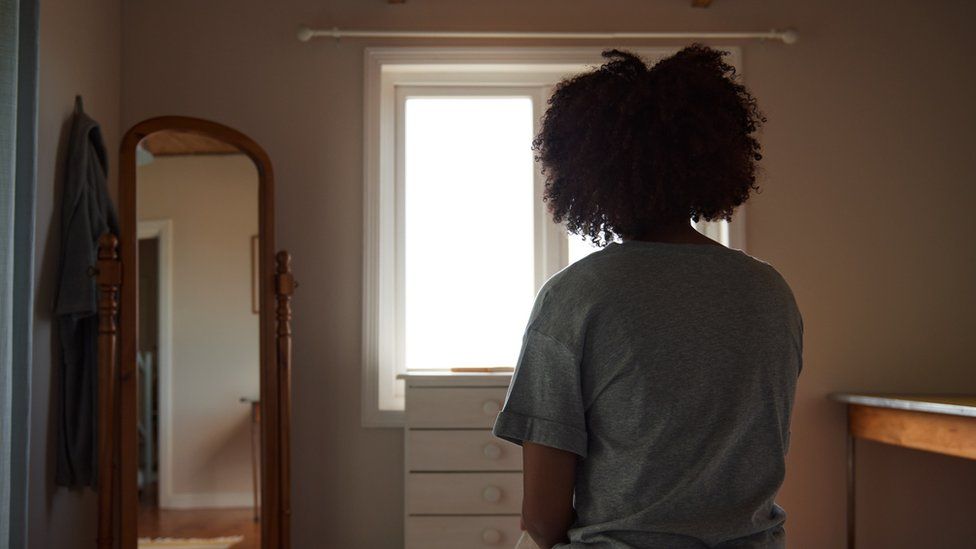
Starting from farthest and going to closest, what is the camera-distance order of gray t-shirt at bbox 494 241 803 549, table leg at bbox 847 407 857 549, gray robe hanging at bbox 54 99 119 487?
table leg at bbox 847 407 857 549 < gray robe hanging at bbox 54 99 119 487 < gray t-shirt at bbox 494 241 803 549

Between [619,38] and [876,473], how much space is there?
1.83 meters

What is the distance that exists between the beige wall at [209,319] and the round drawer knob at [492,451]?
751 millimetres

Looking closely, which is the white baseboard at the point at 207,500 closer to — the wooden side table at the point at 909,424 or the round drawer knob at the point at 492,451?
the round drawer knob at the point at 492,451

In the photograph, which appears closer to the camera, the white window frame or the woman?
the woman

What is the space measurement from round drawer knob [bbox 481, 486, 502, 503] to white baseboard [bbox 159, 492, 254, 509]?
0.73m

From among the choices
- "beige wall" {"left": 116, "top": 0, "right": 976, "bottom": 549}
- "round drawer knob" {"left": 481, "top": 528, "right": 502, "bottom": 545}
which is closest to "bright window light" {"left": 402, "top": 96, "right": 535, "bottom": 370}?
"beige wall" {"left": 116, "top": 0, "right": 976, "bottom": 549}

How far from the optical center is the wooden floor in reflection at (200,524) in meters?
2.67

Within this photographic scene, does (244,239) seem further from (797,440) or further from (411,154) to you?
(797,440)

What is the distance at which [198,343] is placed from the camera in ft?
9.06

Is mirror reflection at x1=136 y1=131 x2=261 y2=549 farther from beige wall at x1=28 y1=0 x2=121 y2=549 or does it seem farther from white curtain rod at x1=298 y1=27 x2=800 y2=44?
white curtain rod at x1=298 y1=27 x2=800 y2=44

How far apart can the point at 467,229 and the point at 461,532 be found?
114 centimetres

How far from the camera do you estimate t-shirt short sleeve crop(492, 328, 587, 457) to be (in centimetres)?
95

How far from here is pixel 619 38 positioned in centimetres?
343

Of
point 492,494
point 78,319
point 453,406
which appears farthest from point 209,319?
point 492,494
